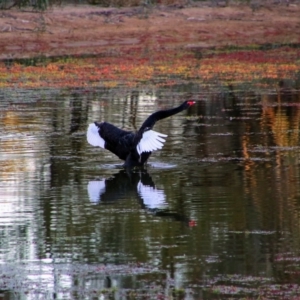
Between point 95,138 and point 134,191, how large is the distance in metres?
2.61

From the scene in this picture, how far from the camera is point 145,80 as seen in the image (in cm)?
2991

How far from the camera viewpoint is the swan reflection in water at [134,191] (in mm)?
11613

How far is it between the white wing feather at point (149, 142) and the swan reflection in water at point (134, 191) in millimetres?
386

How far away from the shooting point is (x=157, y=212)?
11.5 metres

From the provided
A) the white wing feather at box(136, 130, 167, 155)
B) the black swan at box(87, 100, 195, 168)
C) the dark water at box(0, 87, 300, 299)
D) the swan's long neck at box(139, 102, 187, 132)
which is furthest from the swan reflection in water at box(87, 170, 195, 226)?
the swan's long neck at box(139, 102, 187, 132)

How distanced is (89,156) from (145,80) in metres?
14.0

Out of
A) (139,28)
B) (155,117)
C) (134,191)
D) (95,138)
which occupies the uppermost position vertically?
(139,28)

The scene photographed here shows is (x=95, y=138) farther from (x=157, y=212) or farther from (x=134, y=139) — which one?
(x=157, y=212)

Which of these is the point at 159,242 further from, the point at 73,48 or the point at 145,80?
the point at 73,48

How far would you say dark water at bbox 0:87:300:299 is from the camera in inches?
335

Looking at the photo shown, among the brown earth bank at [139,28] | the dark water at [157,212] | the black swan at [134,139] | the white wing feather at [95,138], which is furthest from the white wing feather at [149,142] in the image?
the brown earth bank at [139,28]

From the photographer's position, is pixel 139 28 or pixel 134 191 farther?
pixel 139 28

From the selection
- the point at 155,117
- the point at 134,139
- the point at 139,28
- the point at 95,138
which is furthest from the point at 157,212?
the point at 139,28

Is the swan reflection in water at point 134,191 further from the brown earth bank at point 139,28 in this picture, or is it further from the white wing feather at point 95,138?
the brown earth bank at point 139,28
